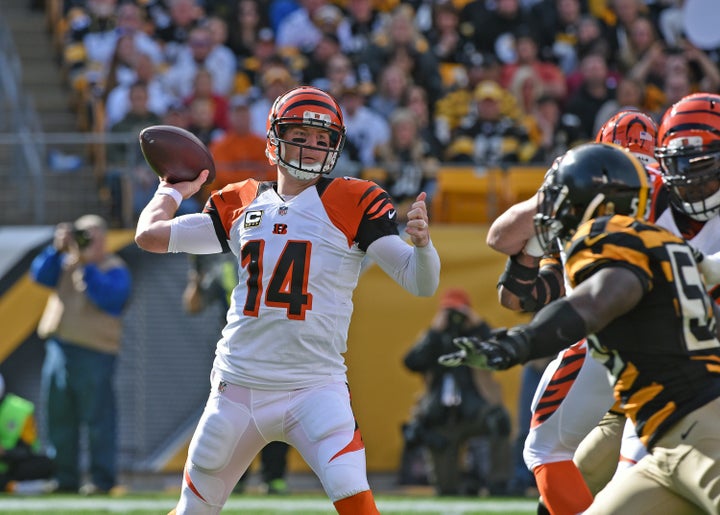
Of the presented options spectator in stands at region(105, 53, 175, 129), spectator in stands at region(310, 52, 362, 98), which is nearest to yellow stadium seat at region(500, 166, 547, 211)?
spectator in stands at region(310, 52, 362, 98)

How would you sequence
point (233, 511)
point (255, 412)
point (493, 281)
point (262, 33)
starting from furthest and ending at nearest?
point (262, 33) → point (493, 281) → point (233, 511) → point (255, 412)

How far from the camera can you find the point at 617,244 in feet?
11.4

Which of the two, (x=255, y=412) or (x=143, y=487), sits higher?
(x=255, y=412)

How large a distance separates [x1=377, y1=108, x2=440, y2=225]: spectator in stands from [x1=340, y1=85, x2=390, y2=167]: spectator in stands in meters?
0.12

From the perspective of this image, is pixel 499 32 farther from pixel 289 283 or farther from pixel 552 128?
pixel 289 283

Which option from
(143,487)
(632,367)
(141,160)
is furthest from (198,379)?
(632,367)

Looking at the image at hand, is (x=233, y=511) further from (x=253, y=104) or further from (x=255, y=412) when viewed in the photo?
(x=253, y=104)

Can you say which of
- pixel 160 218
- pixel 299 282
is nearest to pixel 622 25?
pixel 160 218

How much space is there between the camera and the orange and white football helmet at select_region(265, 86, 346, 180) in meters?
4.80

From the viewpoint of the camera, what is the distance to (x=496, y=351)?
131 inches

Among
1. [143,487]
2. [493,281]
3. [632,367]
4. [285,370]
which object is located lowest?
[143,487]

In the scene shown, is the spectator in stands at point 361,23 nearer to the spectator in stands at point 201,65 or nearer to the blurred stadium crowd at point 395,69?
the blurred stadium crowd at point 395,69

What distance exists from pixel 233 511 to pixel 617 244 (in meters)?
4.87

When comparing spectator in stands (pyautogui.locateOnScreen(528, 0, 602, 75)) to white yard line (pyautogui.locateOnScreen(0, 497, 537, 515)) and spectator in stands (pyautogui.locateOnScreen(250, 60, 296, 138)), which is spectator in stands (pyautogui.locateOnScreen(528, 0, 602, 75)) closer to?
spectator in stands (pyautogui.locateOnScreen(250, 60, 296, 138))
